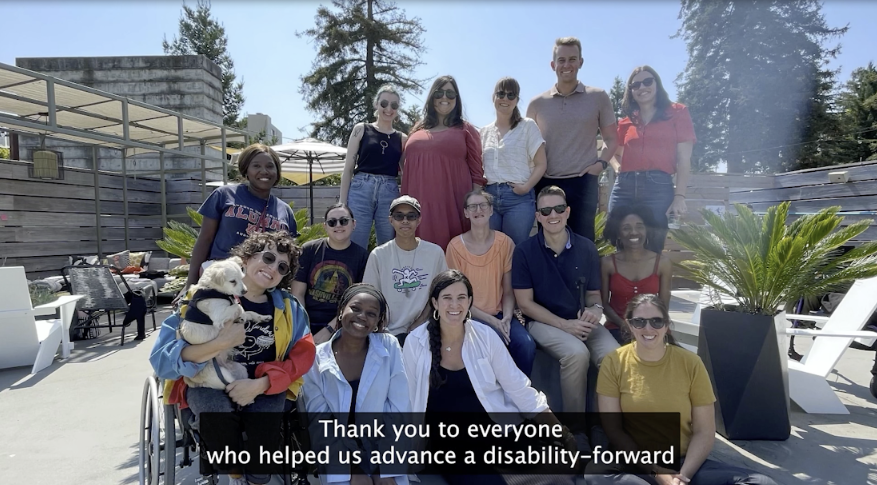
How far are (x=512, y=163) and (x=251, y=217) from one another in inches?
85.0

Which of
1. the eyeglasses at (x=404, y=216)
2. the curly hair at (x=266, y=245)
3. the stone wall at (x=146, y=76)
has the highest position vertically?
the stone wall at (x=146, y=76)

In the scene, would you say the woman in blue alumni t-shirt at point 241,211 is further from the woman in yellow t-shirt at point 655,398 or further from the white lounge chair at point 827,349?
the white lounge chair at point 827,349

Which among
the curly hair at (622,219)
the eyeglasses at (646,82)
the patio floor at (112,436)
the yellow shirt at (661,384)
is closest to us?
the yellow shirt at (661,384)

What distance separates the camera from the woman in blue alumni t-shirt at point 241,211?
3.65 metres

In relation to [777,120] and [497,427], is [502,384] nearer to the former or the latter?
[497,427]

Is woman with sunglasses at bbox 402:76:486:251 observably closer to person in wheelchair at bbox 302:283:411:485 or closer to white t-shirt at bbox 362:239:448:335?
white t-shirt at bbox 362:239:448:335

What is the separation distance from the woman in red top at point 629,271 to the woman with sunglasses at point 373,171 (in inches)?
75.0

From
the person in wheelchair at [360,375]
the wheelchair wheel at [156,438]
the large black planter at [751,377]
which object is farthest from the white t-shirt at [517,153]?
the wheelchair wheel at [156,438]

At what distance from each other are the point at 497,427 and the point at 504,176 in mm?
2139

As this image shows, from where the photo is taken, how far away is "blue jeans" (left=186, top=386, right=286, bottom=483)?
2.52 metres

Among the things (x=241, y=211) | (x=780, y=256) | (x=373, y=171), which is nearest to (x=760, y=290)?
(x=780, y=256)

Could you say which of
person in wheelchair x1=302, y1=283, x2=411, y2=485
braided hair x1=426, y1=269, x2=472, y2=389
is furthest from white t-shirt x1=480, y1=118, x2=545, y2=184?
person in wheelchair x1=302, y1=283, x2=411, y2=485

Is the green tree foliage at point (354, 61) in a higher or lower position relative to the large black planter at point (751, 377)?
higher

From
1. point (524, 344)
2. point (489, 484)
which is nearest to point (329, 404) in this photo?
point (489, 484)
